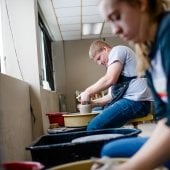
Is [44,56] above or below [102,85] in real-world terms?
above

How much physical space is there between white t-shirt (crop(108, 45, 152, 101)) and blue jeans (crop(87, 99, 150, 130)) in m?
0.04

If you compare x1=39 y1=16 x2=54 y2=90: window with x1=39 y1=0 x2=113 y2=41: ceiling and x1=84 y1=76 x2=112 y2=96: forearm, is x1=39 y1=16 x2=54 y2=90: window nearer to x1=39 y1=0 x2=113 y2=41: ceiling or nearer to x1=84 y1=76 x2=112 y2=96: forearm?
x1=39 y1=0 x2=113 y2=41: ceiling

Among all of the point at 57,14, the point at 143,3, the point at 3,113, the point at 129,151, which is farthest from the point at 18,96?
the point at 57,14

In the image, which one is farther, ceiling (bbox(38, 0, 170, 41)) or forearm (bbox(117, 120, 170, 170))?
ceiling (bbox(38, 0, 170, 41))

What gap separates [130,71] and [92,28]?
4.74 metres

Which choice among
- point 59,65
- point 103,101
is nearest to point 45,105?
point 103,101

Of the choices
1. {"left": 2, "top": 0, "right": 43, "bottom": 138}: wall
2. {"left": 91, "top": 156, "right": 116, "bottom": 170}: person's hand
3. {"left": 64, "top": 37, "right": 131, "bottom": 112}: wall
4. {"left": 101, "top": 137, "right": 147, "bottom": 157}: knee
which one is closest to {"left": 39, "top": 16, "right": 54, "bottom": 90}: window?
{"left": 2, "top": 0, "right": 43, "bottom": 138}: wall

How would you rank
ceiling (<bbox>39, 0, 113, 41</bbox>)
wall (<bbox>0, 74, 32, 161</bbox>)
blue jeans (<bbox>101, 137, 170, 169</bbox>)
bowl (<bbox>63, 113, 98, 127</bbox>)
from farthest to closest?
1. ceiling (<bbox>39, 0, 113, 41</bbox>)
2. bowl (<bbox>63, 113, 98, 127</bbox>)
3. wall (<bbox>0, 74, 32, 161</bbox>)
4. blue jeans (<bbox>101, 137, 170, 169</bbox>)

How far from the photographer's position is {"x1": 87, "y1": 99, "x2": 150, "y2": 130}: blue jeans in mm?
2133

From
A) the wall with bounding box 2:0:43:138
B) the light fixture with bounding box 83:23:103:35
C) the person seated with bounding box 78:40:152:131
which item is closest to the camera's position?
the person seated with bounding box 78:40:152:131

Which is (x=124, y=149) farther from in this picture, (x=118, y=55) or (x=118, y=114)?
(x=118, y=55)

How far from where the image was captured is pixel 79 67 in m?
8.05

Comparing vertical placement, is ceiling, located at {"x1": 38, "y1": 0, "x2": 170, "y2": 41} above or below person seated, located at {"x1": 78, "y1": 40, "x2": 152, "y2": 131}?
above

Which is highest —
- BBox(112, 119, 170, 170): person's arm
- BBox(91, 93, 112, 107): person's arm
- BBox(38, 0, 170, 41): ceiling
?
BBox(38, 0, 170, 41): ceiling
